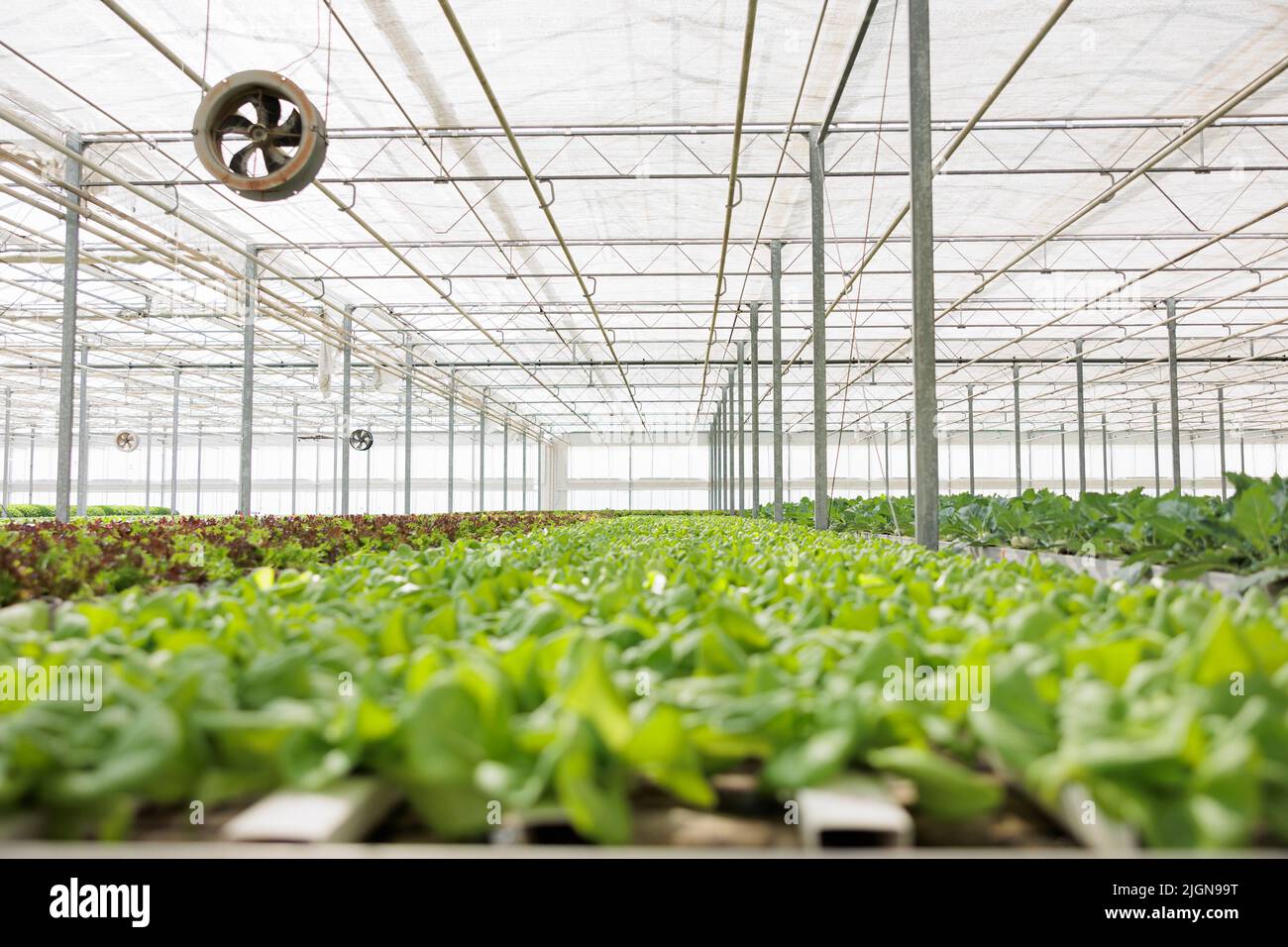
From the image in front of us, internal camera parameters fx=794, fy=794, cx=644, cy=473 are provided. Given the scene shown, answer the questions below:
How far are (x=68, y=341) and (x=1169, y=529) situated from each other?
11.6 m

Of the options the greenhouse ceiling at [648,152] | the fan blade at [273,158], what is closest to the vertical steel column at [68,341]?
the greenhouse ceiling at [648,152]

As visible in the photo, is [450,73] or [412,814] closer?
[412,814]

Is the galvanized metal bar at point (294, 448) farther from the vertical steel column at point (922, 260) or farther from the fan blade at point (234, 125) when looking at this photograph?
the vertical steel column at point (922, 260)

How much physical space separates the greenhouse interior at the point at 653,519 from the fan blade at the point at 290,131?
26mm

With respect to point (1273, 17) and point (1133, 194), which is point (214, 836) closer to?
point (1273, 17)

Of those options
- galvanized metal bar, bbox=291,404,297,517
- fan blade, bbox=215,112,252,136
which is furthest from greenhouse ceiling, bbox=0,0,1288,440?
galvanized metal bar, bbox=291,404,297,517

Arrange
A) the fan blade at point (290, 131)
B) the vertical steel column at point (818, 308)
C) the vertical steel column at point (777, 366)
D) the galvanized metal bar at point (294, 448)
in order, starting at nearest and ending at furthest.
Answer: the fan blade at point (290, 131), the vertical steel column at point (818, 308), the vertical steel column at point (777, 366), the galvanized metal bar at point (294, 448)

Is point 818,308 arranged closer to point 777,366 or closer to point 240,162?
A: point 777,366

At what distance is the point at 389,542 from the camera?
645cm

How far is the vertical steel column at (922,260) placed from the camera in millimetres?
4938

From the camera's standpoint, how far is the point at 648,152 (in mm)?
10578
